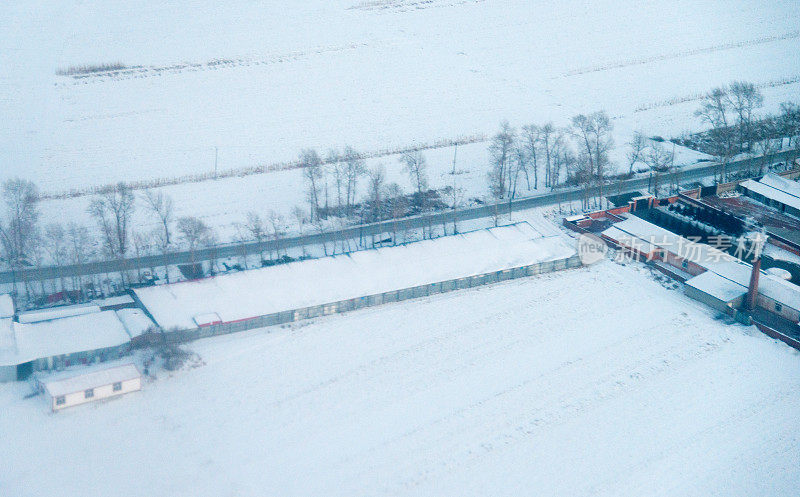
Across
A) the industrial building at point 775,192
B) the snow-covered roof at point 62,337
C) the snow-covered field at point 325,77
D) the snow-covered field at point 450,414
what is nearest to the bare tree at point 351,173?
the snow-covered field at point 325,77

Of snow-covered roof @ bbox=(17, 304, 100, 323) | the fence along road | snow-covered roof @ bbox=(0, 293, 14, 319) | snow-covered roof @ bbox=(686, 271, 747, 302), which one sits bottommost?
snow-covered roof @ bbox=(686, 271, 747, 302)

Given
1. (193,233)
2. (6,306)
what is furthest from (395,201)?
(6,306)

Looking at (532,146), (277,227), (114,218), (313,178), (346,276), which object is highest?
(532,146)

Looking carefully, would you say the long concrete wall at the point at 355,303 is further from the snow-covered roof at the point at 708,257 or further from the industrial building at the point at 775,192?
the industrial building at the point at 775,192

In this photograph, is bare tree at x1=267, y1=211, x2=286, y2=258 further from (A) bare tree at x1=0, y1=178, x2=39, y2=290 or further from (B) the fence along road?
(A) bare tree at x1=0, y1=178, x2=39, y2=290

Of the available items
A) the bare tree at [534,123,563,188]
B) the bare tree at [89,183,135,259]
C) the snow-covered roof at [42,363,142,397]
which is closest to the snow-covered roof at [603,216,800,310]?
the bare tree at [534,123,563,188]

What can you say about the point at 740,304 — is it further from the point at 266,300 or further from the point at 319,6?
the point at 319,6

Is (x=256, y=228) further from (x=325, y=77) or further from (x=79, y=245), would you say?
(x=325, y=77)
